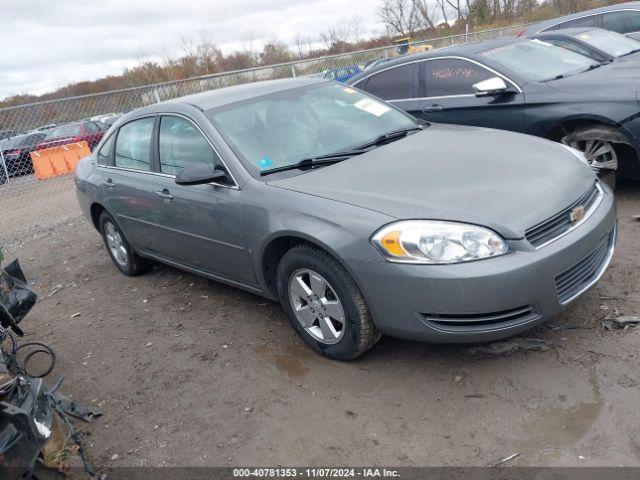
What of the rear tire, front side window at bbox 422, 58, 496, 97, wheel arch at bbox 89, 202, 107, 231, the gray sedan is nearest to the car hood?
the gray sedan

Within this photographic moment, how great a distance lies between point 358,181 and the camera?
132 inches

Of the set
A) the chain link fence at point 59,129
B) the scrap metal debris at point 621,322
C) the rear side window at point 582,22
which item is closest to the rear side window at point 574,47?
the rear side window at point 582,22

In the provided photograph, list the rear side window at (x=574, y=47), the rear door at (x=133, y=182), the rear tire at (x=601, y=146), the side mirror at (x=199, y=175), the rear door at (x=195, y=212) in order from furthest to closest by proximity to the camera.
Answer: the rear side window at (x=574, y=47) → the rear tire at (x=601, y=146) → the rear door at (x=133, y=182) → the rear door at (x=195, y=212) → the side mirror at (x=199, y=175)

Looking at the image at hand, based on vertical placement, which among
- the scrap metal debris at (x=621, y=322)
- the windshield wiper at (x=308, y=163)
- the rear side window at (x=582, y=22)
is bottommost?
the scrap metal debris at (x=621, y=322)

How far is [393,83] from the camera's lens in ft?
22.0

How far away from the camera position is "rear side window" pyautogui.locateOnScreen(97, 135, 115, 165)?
5.46 meters

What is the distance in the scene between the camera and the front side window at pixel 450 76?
5980 millimetres

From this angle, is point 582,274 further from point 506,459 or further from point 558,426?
point 506,459

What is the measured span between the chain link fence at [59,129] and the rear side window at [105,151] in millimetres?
4178

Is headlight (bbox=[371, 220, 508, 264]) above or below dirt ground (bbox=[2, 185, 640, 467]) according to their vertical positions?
above

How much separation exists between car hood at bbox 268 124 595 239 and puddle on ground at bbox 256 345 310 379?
1096 mm

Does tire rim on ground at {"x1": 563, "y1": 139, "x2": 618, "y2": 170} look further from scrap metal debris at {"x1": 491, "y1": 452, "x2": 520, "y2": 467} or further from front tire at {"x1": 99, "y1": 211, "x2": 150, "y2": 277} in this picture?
front tire at {"x1": 99, "y1": 211, "x2": 150, "y2": 277}

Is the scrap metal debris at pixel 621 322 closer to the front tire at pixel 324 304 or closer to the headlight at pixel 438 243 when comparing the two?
the headlight at pixel 438 243

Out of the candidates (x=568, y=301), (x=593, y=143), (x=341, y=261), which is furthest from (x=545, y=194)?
(x=593, y=143)
